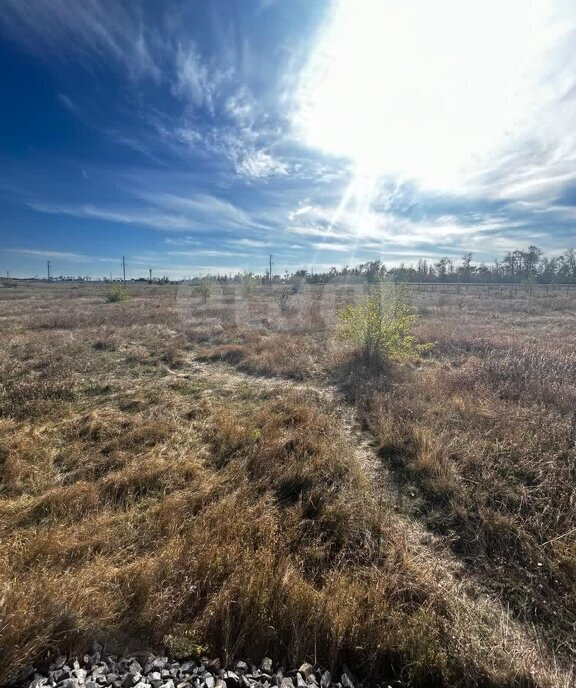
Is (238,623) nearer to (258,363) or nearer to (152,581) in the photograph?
(152,581)

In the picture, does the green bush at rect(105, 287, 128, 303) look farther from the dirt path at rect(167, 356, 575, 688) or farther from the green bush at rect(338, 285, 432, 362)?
the dirt path at rect(167, 356, 575, 688)

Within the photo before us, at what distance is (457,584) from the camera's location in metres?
2.91

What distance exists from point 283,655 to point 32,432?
18.2 ft

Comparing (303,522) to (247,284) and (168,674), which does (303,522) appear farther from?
(247,284)

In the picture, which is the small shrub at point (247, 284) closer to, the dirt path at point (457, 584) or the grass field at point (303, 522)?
the grass field at point (303, 522)

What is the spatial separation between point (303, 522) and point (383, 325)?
7.74m

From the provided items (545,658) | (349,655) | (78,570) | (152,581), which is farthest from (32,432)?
(545,658)

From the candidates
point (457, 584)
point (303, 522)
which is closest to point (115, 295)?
point (303, 522)

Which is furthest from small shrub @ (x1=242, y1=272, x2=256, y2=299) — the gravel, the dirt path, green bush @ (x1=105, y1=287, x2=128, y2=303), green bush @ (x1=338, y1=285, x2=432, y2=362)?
the gravel

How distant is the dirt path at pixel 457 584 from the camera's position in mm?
2232

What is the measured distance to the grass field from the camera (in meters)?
2.29

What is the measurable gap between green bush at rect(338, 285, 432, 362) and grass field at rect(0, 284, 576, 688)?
7.10 ft

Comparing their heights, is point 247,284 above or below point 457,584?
above

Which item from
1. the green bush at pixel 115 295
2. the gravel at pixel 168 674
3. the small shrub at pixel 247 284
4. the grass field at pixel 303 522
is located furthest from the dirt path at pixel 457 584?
the green bush at pixel 115 295
